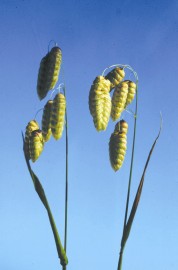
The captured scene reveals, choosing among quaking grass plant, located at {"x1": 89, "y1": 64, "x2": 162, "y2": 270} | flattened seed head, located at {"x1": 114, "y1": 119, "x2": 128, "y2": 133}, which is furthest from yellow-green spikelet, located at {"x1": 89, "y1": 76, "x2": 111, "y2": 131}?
flattened seed head, located at {"x1": 114, "y1": 119, "x2": 128, "y2": 133}

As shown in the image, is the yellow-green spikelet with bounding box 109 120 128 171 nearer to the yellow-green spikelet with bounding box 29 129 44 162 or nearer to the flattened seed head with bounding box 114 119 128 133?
the flattened seed head with bounding box 114 119 128 133

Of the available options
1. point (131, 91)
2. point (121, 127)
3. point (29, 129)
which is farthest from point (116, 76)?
point (29, 129)

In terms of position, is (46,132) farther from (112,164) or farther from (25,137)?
(112,164)

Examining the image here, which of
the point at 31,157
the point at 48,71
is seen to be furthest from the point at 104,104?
the point at 31,157

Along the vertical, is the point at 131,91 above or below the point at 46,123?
above

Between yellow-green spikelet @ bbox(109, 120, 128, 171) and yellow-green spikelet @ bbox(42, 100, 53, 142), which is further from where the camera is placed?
yellow-green spikelet @ bbox(42, 100, 53, 142)

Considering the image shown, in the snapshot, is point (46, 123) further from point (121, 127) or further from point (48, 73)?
point (121, 127)
